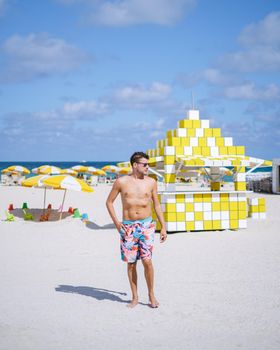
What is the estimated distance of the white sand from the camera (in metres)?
4.09

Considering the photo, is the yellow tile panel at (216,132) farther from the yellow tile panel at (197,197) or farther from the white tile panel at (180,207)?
the white tile panel at (180,207)

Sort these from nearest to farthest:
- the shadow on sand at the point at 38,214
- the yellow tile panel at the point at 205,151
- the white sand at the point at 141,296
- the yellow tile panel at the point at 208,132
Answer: the white sand at the point at 141,296 → the yellow tile panel at the point at 205,151 → the yellow tile panel at the point at 208,132 → the shadow on sand at the point at 38,214

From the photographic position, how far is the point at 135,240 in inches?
201

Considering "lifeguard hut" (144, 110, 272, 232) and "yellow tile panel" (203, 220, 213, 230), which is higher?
"lifeguard hut" (144, 110, 272, 232)

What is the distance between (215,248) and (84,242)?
9.10 feet

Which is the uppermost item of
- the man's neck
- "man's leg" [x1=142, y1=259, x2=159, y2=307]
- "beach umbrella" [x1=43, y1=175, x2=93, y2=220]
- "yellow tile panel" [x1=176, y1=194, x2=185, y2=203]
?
"beach umbrella" [x1=43, y1=175, x2=93, y2=220]

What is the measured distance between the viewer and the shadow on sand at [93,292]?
5.56m

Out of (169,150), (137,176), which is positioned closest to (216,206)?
(169,150)

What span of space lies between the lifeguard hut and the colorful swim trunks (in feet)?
19.8

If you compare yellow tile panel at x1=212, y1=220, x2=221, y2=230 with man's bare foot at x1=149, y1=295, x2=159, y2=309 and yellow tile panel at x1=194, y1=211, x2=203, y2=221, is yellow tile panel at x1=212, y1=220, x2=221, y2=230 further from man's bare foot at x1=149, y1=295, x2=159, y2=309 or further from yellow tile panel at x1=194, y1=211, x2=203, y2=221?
man's bare foot at x1=149, y1=295, x2=159, y2=309

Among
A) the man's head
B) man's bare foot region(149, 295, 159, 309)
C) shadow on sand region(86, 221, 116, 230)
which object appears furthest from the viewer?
shadow on sand region(86, 221, 116, 230)

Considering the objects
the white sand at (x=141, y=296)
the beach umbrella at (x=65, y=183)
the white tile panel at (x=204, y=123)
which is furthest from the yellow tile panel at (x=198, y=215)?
the beach umbrella at (x=65, y=183)

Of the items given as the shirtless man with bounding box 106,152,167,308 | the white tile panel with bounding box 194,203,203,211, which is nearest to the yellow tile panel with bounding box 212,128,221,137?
the white tile panel with bounding box 194,203,203,211

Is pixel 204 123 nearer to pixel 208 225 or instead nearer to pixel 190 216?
pixel 190 216
